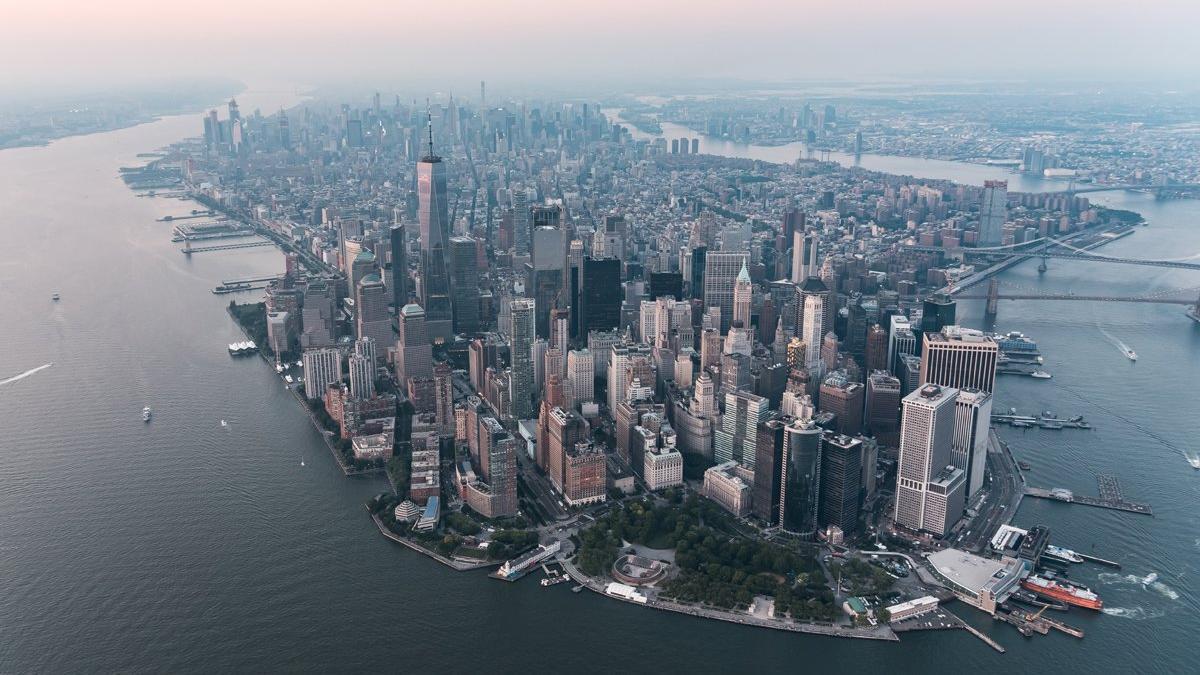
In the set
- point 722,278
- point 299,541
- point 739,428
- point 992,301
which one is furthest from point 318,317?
point 992,301

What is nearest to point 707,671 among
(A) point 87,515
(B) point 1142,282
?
(A) point 87,515

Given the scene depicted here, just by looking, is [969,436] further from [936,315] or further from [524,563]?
[524,563]

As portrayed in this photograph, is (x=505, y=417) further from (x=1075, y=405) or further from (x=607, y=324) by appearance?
(x=1075, y=405)

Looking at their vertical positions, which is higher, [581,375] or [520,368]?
[520,368]

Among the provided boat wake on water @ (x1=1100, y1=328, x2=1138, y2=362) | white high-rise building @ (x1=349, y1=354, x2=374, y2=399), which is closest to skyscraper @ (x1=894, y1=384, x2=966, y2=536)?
boat wake on water @ (x1=1100, y1=328, x2=1138, y2=362)

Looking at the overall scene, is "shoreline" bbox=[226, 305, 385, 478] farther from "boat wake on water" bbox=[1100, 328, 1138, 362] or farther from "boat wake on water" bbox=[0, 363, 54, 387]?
"boat wake on water" bbox=[1100, 328, 1138, 362]

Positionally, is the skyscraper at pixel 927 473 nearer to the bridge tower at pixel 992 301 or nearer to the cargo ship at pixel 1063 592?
the cargo ship at pixel 1063 592

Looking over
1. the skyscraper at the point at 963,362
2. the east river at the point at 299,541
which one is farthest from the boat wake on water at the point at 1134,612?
the skyscraper at the point at 963,362
